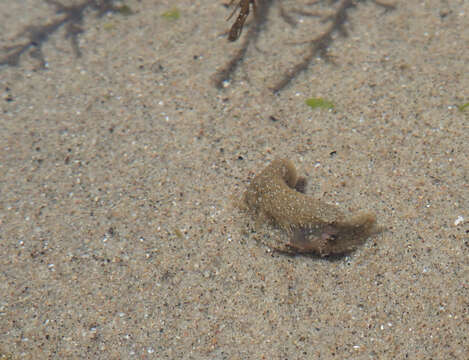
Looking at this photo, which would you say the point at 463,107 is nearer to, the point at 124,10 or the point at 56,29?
the point at 124,10

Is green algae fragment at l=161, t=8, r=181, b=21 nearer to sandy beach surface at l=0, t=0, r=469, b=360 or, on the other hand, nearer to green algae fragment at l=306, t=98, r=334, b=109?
sandy beach surface at l=0, t=0, r=469, b=360

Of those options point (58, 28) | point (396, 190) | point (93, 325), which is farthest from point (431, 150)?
point (58, 28)

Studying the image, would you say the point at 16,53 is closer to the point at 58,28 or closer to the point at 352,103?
the point at 58,28

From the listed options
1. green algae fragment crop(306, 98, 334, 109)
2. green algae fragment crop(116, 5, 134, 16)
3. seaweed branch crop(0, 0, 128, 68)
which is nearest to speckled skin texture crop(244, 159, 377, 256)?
green algae fragment crop(306, 98, 334, 109)

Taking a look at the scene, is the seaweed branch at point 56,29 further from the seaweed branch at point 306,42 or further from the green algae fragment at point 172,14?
the seaweed branch at point 306,42

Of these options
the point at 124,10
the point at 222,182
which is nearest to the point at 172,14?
A: the point at 124,10

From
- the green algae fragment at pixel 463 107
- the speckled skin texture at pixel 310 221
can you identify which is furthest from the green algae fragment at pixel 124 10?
the green algae fragment at pixel 463 107
